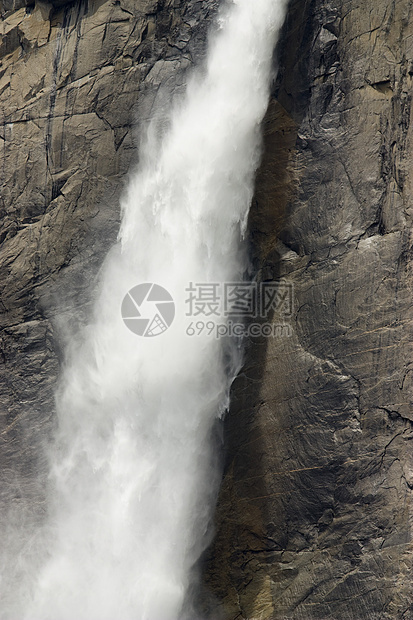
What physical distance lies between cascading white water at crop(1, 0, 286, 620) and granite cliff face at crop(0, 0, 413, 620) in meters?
0.46

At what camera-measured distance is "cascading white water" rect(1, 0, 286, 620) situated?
39.6 ft

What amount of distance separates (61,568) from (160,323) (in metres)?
5.46

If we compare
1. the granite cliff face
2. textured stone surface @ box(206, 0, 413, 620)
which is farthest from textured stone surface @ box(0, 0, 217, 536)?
textured stone surface @ box(206, 0, 413, 620)

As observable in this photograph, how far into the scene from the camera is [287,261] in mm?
12086

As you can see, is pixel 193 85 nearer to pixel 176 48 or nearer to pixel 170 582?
pixel 176 48

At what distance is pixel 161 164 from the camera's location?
12.5 meters
